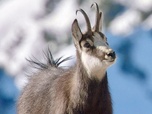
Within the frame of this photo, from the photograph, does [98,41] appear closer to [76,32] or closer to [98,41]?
[98,41]

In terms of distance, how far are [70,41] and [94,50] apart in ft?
6.45

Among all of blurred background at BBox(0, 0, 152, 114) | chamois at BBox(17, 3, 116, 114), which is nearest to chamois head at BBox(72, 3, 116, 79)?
chamois at BBox(17, 3, 116, 114)

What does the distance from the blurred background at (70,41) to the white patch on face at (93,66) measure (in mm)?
1370

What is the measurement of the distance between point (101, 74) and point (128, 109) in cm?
159

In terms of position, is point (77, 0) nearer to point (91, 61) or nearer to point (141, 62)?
point (141, 62)

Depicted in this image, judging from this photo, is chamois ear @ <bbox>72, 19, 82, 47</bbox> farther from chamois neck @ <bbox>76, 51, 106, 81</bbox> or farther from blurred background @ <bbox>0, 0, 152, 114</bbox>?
blurred background @ <bbox>0, 0, 152, 114</bbox>

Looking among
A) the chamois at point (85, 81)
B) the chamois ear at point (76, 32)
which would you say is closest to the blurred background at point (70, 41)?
the chamois at point (85, 81)

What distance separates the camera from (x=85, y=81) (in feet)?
14.6

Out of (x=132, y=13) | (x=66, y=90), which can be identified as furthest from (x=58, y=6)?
(x=66, y=90)

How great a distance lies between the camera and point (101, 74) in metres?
4.39

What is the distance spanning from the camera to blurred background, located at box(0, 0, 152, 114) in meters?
5.94

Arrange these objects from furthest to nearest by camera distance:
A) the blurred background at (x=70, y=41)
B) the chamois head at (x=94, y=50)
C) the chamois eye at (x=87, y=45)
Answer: the blurred background at (x=70, y=41) < the chamois eye at (x=87, y=45) < the chamois head at (x=94, y=50)

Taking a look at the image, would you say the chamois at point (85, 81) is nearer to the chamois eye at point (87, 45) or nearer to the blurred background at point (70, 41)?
the chamois eye at point (87, 45)

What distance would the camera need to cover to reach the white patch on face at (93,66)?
4.32m
